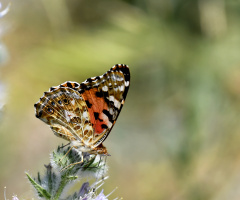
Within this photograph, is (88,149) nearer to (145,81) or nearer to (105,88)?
(105,88)

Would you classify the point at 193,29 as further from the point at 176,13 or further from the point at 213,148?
the point at 213,148

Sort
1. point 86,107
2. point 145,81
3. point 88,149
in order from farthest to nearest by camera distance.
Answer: point 145,81
point 86,107
point 88,149

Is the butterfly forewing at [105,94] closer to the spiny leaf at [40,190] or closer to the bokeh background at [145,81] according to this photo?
the spiny leaf at [40,190]

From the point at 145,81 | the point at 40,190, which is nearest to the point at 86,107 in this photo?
the point at 40,190

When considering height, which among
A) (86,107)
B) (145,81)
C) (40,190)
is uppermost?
(145,81)

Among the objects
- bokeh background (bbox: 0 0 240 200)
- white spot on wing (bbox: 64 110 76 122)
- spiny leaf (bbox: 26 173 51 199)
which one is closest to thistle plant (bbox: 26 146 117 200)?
spiny leaf (bbox: 26 173 51 199)

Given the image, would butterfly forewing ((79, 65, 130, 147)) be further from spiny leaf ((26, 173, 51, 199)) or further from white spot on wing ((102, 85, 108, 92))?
spiny leaf ((26, 173, 51, 199))
